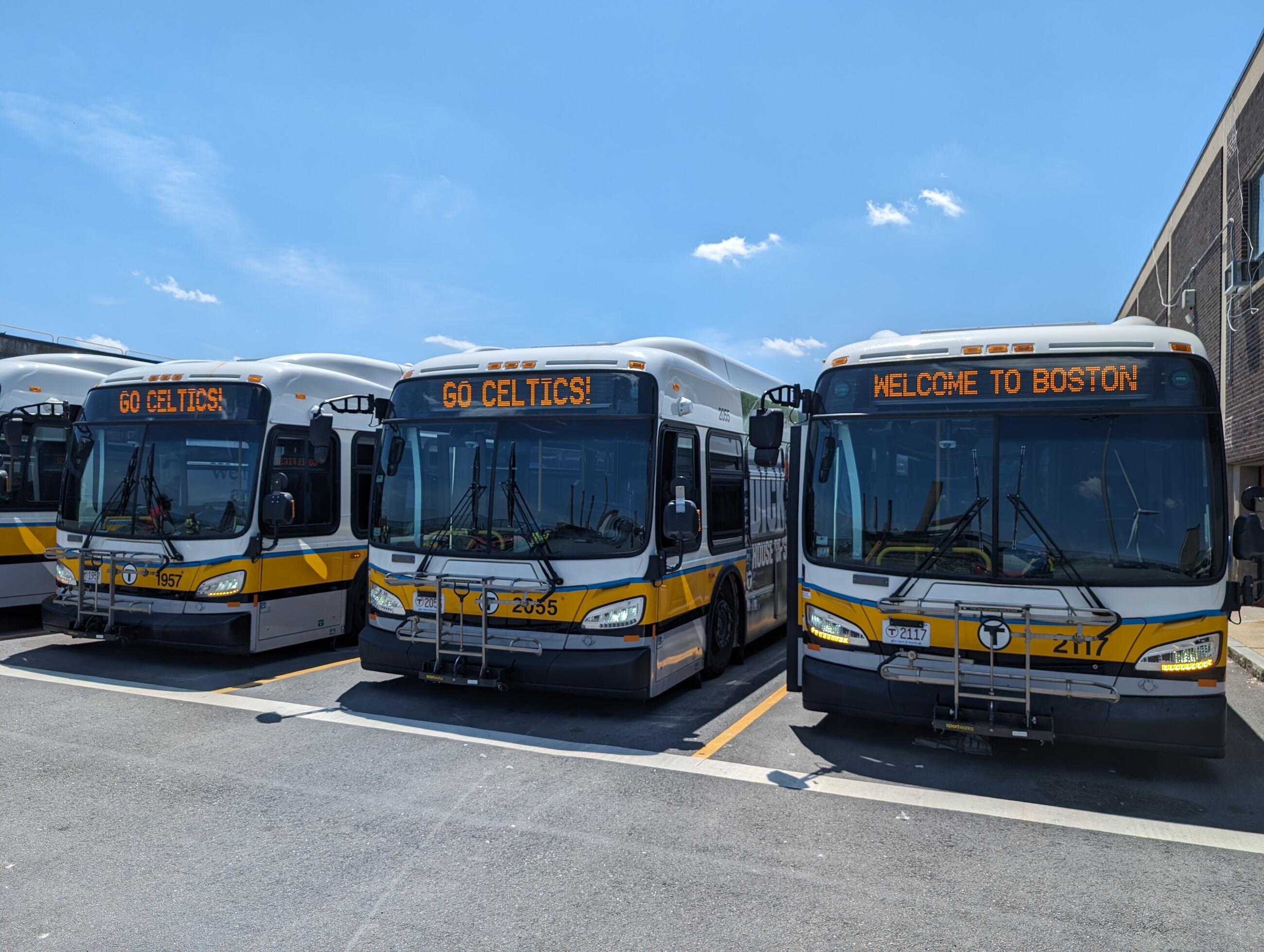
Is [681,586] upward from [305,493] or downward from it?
downward

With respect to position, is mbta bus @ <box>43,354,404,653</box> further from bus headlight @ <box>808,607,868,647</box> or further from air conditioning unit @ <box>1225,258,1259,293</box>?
air conditioning unit @ <box>1225,258,1259,293</box>

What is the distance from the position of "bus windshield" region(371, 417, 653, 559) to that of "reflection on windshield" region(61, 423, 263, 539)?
222 centimetres

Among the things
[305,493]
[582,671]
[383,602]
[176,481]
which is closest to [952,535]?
[582,671]

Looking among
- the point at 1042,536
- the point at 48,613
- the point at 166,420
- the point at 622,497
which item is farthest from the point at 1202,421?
the point at 48,613

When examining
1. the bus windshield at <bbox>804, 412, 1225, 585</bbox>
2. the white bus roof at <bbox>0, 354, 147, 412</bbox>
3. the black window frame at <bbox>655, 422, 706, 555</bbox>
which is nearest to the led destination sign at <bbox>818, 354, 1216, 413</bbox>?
the bus windshield at <bbox>804, 412, 1225, 585</bbox>

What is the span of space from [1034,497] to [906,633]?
124cm

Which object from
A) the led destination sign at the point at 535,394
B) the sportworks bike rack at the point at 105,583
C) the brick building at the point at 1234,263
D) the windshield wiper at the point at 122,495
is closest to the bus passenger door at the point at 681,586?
the led destination sign at the point at 535,394

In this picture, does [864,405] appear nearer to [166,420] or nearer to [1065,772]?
[1065,772]

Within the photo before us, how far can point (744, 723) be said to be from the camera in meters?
7.48

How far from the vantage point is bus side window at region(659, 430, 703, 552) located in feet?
24.5

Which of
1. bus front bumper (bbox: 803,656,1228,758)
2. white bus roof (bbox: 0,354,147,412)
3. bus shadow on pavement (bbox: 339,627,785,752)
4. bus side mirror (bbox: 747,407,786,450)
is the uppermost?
white bus roof (bbox: 0,354,147,412)

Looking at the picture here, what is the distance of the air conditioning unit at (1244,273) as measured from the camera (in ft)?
50.5

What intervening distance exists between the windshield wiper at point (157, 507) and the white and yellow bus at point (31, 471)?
2.08 m

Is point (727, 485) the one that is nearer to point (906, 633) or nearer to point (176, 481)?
point (906, 633)
